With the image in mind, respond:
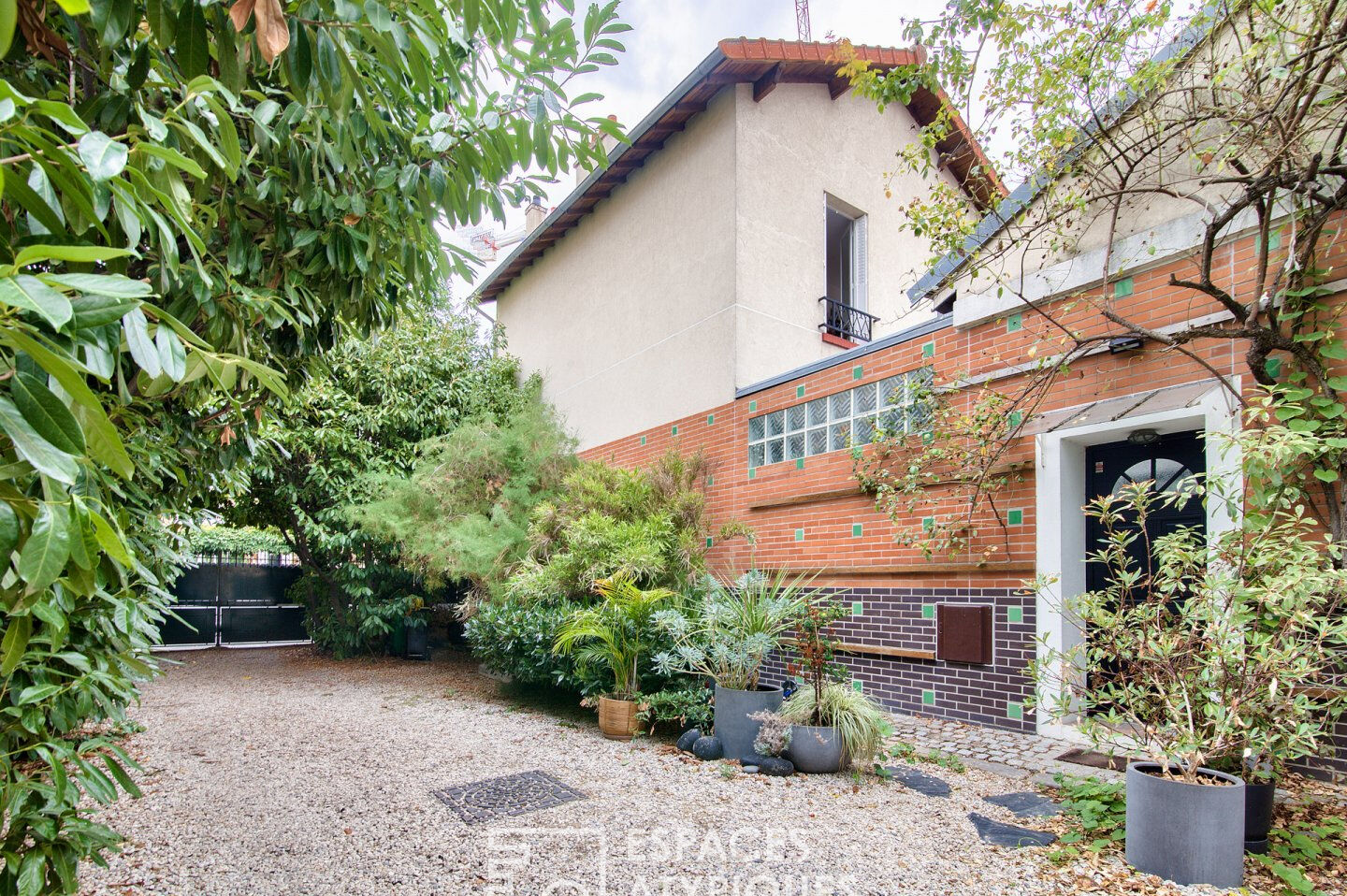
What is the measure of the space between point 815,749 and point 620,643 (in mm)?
1780

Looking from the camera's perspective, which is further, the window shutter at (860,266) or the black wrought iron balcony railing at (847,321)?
the window shutter at (860,266)

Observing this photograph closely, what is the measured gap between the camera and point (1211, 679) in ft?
10.2

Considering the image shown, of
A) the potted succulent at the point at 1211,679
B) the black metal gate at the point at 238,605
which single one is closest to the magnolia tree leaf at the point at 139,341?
the potted succulent at the point at 1211,679

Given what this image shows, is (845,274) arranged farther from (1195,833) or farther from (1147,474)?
(1195,833)

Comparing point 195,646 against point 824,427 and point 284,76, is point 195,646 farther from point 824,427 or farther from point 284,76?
point 284,76

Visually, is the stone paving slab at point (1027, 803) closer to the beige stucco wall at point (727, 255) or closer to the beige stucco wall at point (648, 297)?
the beige stucco wall at point (727, 255)

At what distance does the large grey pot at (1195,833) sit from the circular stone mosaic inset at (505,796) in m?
2.67

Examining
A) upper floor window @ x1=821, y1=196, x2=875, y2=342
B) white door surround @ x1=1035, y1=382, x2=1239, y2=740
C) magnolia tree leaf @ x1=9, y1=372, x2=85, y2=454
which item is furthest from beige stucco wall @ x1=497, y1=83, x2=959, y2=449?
magnolia tree leaf @ x1=9, y1=372, x2=85, y2=454

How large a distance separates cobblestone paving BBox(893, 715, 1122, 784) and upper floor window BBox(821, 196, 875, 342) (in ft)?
15.4

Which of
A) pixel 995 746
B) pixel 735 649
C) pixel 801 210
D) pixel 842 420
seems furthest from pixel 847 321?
pixel 995 746

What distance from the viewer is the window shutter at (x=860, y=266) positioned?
898 centimetres

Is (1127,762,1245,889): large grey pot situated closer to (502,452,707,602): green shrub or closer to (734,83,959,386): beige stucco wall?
(502,452,707,602): green shrub

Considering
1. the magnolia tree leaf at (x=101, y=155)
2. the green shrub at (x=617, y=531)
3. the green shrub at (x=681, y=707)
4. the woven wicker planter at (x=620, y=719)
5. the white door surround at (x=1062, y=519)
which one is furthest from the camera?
the green shrub at (x=617, y=531)

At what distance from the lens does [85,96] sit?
1.63 meters
